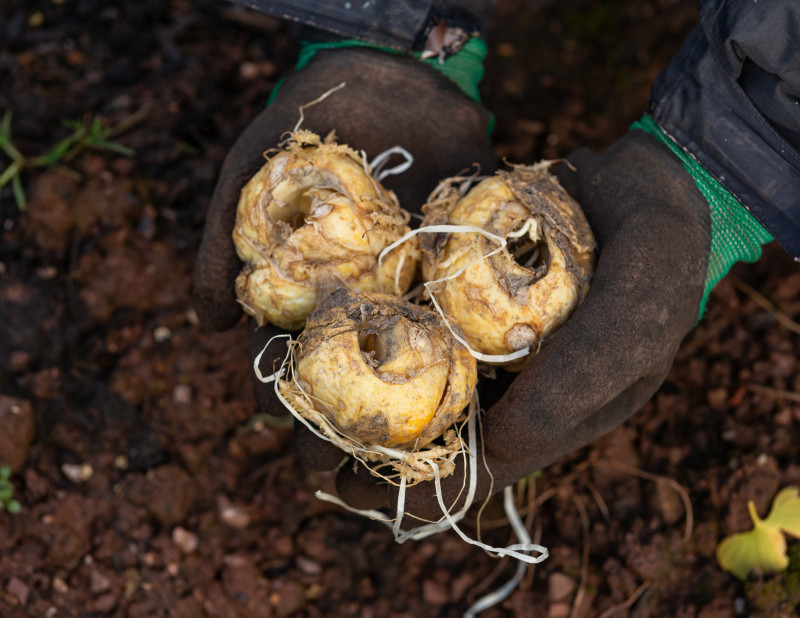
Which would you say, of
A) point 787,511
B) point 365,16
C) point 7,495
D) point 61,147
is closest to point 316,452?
point 7,495

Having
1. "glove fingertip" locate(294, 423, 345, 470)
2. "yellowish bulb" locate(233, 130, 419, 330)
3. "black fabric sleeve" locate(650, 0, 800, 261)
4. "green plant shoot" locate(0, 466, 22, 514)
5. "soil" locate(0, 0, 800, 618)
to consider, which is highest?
"black fabric sleeve" locate(650, 0, 800, 261)

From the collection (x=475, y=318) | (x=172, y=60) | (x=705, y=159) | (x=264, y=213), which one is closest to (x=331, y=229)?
(x=264, y=213)

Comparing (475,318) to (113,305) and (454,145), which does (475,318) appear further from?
(113,305)

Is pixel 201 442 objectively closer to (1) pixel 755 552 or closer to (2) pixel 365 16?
(2) pixel 365 16

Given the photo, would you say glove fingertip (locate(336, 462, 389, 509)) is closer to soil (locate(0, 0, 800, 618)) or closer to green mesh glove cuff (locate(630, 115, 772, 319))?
soil (locate(0, 0, 800, 618))

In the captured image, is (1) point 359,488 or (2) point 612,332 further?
(1) point 359,488

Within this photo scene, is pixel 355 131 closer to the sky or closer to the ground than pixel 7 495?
closer to the sky

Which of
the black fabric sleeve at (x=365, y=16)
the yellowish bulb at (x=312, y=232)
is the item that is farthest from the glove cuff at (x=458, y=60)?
the yellowish bulb at (x=312, y=232)

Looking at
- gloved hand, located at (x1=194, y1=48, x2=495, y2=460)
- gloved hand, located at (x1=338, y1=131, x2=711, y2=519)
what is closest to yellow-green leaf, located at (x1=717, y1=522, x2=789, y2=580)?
gloved hand, located at (x1=338, y1=131, x2=711, y2=519)

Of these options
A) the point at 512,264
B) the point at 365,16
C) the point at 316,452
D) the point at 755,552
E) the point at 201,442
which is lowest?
the point at 201,442
